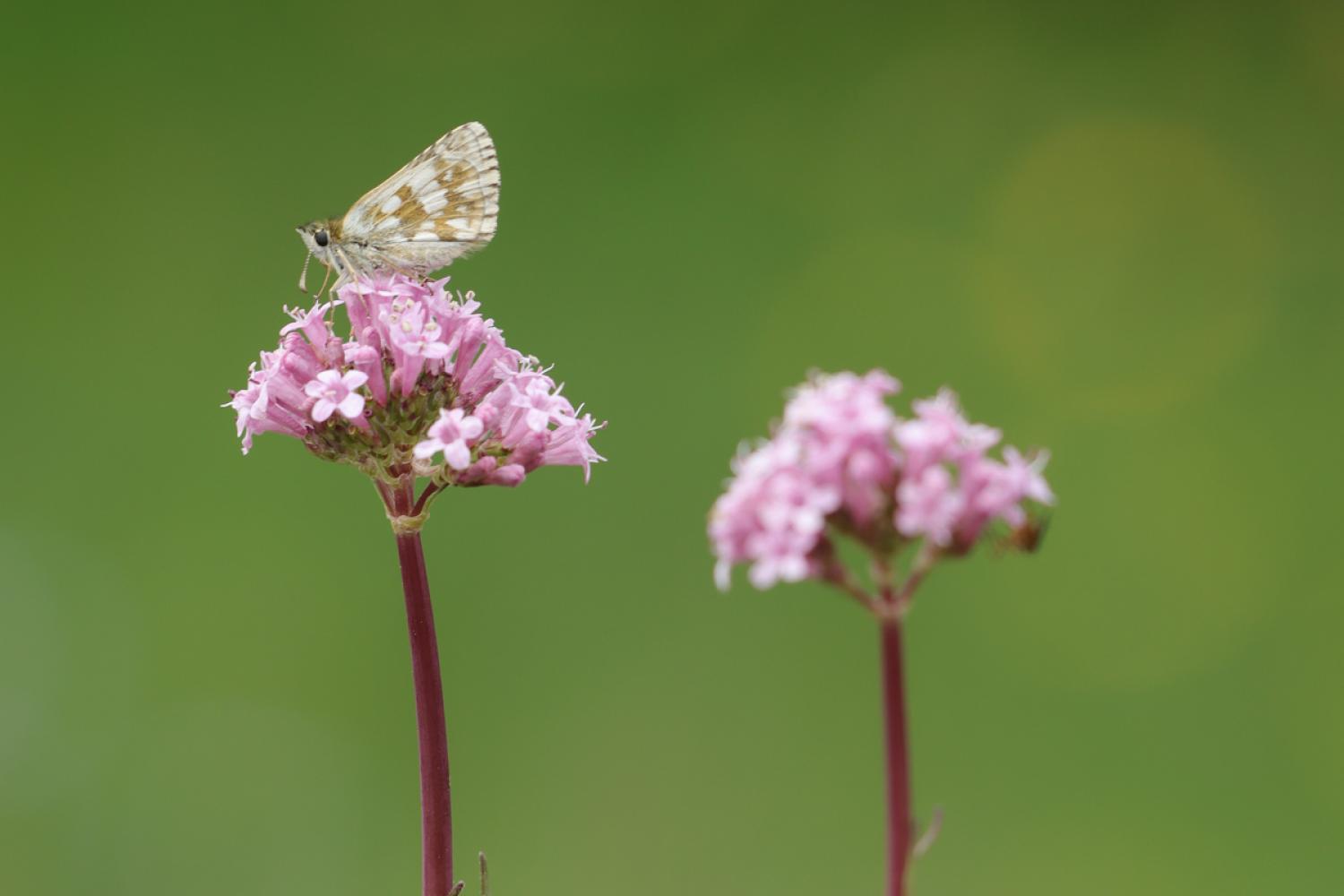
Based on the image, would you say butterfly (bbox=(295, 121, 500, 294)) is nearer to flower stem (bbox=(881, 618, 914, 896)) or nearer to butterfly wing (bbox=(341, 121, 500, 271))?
butterfly wing (bbox=(341, 121, 500, 271))

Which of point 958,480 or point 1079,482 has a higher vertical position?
point 1079,482

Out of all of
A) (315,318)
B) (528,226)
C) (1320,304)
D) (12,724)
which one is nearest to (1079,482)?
(1320,304)

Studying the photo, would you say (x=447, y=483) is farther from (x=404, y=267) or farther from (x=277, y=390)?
(x=404, y=267)

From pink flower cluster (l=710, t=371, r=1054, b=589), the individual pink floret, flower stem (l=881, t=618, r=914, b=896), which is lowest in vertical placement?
flower stem (l=881, t=618, r=914, b=896)

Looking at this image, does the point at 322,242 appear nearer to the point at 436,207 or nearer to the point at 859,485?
the point at 436,207

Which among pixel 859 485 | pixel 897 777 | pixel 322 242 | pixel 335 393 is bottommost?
pixel 897 777

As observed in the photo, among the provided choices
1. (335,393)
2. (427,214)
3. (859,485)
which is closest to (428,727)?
(335,393)

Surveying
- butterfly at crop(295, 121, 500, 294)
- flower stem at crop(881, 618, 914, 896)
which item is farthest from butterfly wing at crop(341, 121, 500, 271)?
flower stem at crop(881, 618, 914, 896)
